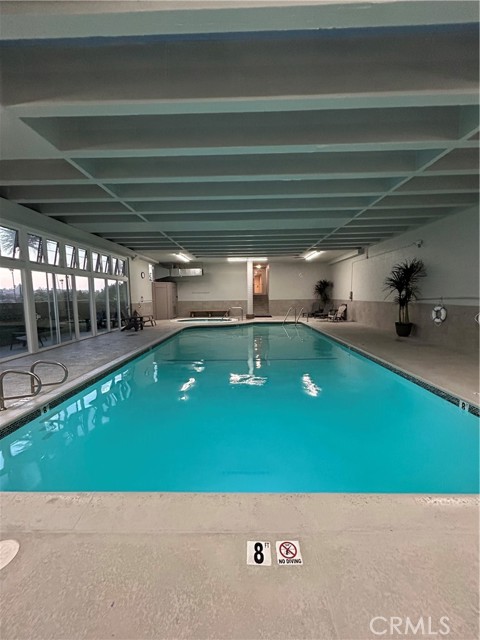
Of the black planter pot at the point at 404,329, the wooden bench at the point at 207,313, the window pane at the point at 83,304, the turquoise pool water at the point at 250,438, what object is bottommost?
the turquoise pool water at the point at 250,438

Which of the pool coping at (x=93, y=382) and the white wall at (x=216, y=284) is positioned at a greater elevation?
the white wall at (x=216, y=284)

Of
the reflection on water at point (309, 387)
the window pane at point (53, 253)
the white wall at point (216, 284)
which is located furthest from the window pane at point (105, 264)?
the reflection on water at point (309, 387)

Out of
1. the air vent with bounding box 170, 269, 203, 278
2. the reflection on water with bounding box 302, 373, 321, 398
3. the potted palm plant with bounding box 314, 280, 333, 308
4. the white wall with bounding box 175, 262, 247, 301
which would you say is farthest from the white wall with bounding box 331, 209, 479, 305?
the air vent with bounding box 170, 269, 203, 278

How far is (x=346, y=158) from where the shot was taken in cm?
382

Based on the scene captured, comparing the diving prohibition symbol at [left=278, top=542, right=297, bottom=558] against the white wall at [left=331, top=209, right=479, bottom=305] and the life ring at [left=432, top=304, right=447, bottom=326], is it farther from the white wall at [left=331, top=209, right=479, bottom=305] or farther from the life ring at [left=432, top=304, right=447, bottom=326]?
the life ring at [left=432, top=304, right=447, bottom=326]

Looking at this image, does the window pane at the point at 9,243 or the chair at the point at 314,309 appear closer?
the window pane at the point at 9,243

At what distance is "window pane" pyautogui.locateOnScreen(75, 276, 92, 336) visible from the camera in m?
7.54

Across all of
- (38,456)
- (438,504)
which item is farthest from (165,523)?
(38,456)

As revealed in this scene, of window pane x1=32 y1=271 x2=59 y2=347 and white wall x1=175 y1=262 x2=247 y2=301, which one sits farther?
white wall x1=175 y1=262 x2=247 y2=301

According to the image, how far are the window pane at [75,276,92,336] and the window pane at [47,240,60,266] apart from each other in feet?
2.92

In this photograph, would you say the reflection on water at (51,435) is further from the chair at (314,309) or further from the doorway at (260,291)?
the doorway at (260,291)

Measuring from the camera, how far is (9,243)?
17.0 feet

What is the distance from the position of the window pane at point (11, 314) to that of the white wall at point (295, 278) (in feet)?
35.4

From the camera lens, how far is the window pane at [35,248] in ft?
18.6
